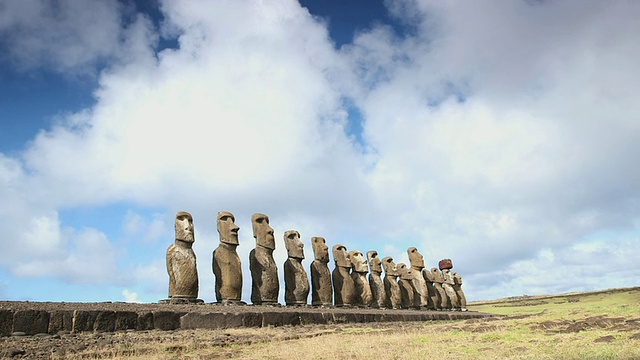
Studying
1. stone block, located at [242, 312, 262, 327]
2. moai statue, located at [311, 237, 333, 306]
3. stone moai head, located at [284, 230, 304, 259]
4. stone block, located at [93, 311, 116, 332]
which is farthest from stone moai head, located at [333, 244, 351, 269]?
stone block, located at [93, 311, 116, 332]

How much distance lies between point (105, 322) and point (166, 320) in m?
1.12

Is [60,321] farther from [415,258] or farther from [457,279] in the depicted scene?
[457,279]

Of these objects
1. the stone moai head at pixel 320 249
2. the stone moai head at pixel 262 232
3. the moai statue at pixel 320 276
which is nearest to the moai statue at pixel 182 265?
the stone moai head at pixel 262 232

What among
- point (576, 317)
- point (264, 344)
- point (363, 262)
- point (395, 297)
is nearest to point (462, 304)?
point (395, 297)

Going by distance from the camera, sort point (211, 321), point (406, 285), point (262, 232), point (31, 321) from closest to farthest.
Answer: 1. point (31, 321)
2. point (211, 321)
3. point (262, 232)
4. point (406, 285)

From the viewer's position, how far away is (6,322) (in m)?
7.71

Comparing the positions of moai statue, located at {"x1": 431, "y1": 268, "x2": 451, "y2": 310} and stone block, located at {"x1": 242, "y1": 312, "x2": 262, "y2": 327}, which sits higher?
moai statue, located at {"x1": 431, "y1": 268, "x2": 451, "y2": 310}

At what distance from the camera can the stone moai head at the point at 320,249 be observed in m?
18.3

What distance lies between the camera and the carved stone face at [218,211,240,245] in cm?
1428

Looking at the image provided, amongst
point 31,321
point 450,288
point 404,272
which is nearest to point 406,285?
point 404,272

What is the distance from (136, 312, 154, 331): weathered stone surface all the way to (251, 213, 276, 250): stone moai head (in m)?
6.33

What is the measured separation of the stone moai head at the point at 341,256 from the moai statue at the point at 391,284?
10.0ft

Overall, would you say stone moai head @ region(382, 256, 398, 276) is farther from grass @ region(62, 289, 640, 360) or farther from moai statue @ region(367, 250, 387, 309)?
grass @ region(62, 289, 640, 360)

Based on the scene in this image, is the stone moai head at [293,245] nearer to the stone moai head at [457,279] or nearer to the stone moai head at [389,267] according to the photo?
the stone moai head at [389,267]
